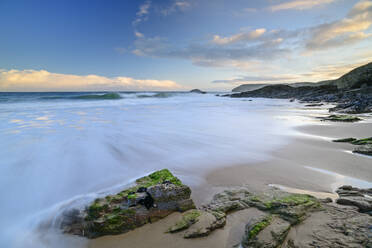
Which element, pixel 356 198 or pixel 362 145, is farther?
pixel 362 145

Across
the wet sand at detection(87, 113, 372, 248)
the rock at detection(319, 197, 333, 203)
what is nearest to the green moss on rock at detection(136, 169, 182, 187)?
the wet sand at detection(87, 113, 372, 248)

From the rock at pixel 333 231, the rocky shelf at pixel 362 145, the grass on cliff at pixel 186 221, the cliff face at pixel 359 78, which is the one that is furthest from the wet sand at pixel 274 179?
the cliff face at pixel 359 78

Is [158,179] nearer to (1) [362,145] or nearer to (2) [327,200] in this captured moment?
(2) [327,200]

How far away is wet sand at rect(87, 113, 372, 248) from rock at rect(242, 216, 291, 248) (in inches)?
5.8

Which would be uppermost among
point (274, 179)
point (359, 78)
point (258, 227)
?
point (359, 78)

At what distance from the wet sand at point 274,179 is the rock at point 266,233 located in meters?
0.15

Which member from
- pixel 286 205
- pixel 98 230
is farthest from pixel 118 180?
pixel 286 205

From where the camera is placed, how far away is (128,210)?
2195 mm

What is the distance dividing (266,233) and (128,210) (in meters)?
1.49

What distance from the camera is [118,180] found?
3.34 meters

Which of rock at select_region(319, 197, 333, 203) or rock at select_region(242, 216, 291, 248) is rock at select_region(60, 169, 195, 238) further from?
rock at select_region(319, 197, 333, 203)

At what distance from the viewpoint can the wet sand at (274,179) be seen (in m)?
1.98

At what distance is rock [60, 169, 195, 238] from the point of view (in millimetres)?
2098

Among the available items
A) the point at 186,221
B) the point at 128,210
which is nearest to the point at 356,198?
the point at 186,221
